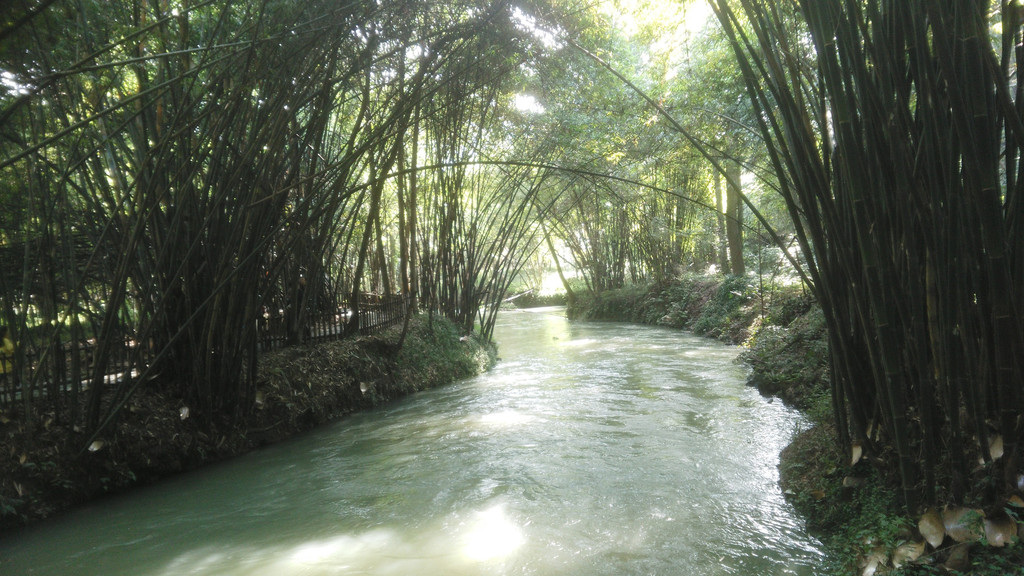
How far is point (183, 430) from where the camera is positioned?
3.79 metres

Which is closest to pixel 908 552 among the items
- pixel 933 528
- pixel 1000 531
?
pixel 933 528

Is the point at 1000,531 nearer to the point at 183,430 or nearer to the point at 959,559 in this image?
the point at 959,559

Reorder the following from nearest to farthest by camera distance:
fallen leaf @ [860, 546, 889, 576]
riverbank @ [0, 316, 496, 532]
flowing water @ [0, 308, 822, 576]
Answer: fallen leaf @ [860, 546, 889, 576] < flowing water @ [0, 308, 822, 576] < riverbank @ [0, 316, 496, 532]

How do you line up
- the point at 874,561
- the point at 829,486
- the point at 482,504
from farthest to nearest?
the point at 482,504 → the point at 829,486 → the point at 874,561

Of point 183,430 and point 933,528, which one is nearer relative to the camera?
point 933,528

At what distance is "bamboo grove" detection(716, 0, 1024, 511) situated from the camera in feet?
5.46

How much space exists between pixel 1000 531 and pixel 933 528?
0.59 feet

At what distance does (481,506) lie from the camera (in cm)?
297

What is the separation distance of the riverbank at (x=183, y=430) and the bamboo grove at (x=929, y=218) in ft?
12.2

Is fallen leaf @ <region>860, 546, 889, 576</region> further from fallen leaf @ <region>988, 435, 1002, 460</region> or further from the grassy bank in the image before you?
fallen leaf @ <region>988, 435, 1002, 460</region>

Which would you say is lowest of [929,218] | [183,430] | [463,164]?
[183,430]

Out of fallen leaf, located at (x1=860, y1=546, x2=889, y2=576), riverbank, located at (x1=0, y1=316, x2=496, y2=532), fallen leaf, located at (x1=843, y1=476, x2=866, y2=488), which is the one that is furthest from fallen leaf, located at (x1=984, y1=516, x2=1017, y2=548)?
riverbank, located at (x1=0, y1=316, x2=496, y2=532)

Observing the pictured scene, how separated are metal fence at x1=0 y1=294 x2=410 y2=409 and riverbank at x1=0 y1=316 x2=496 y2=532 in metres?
0.20

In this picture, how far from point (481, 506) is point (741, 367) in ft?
14.6
